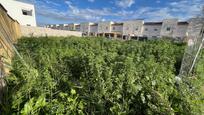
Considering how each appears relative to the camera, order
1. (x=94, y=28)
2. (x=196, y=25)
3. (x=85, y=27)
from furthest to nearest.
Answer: (x=85, y=27) < (x=94, y=28) < (x=196, y=25)

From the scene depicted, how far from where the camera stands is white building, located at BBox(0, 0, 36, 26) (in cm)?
2141

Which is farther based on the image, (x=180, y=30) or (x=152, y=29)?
(x=152, y=29)

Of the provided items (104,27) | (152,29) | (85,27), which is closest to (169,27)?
(152,29)

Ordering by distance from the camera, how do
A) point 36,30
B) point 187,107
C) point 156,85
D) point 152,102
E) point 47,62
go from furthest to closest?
point 36,30, point 47,62, point 156,85, point 152,102, point 187,107

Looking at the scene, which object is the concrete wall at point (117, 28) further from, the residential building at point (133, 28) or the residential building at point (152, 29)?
the residential building at point (152, 29)

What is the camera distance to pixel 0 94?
2.95 meters

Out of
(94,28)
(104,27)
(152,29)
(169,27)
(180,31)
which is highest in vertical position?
(169,27)

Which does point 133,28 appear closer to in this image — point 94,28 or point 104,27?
point 104,27

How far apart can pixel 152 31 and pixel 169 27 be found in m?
4.61

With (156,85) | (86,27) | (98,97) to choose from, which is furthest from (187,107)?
(86,27)

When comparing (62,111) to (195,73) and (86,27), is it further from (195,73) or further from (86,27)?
(86,27)

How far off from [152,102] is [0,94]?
110 inches

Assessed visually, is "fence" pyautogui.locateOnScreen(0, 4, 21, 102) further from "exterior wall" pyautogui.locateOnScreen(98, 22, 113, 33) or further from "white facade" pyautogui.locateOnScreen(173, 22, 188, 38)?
"exterior wall" pyautogui.locateOnScreen(98, 22, 113, 33)

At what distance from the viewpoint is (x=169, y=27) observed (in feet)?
128
